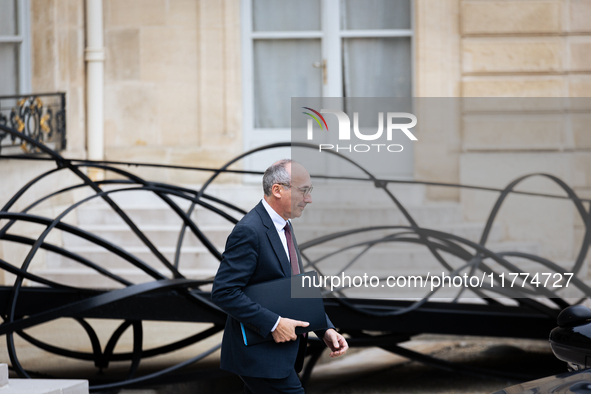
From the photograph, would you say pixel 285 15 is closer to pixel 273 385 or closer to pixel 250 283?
pixel 250 283

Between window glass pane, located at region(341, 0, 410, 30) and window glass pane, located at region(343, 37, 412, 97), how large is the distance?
0.16 m

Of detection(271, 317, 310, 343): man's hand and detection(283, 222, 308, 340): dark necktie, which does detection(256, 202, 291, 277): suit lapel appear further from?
detection(271, 317, 310, 343): man's hand

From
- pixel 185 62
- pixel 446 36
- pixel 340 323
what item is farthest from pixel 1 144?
pixel 446 36

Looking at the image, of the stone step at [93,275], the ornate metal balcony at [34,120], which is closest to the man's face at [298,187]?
the stone step at [93,275]

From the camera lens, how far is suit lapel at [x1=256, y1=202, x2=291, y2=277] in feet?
6.95

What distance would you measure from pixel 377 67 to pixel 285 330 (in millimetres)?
6006

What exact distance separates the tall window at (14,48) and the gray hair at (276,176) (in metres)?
5.51

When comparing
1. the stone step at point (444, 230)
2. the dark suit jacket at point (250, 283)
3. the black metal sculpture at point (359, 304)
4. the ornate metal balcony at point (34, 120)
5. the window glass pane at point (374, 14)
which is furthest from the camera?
the window glass pane at point (374, 14)

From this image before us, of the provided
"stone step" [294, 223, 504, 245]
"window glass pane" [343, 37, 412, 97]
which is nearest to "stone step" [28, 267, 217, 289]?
"stone step" [294, 223, 504, 245]

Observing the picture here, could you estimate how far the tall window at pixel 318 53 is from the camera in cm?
755

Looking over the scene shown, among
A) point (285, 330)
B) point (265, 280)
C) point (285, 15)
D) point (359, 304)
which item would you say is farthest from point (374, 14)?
point (285, 330)

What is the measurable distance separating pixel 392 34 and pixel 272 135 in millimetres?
1793

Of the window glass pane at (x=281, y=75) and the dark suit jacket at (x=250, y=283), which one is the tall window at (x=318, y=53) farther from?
the dark suit jacket at (x=250, y=283)

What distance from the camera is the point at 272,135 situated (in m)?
7.66
